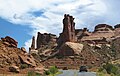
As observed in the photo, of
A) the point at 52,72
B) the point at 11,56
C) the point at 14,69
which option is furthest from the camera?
the point at 52,72

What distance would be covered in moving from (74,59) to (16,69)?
6502 cm

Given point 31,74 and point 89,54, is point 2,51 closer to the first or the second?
point 31,74

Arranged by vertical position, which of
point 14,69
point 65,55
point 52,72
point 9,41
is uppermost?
point 9,41

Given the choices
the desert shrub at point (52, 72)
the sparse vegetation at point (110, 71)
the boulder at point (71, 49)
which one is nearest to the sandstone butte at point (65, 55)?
the boulder at point (71, 49)

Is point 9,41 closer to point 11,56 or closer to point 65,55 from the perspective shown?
point 11,56

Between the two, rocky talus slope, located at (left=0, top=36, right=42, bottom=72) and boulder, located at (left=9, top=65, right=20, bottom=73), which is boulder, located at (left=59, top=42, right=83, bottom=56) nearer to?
rocky talus slope, located at (left=0, top=36, right=42, bottom=72)

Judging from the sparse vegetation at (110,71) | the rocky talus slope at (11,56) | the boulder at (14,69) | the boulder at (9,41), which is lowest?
the sparse vegetation at (110,71)

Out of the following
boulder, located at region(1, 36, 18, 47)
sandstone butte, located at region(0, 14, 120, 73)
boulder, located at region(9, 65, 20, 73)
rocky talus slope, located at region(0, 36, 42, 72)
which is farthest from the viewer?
boulder, located at region(1, 36, 18, 47)

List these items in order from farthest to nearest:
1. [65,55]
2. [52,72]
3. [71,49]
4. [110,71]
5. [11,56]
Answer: [65,55] → [71,49] → [110,71] → [52,72] → [11,56]

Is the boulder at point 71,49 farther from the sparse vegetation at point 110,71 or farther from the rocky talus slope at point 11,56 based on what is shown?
the rocky talus slope at point 11,56

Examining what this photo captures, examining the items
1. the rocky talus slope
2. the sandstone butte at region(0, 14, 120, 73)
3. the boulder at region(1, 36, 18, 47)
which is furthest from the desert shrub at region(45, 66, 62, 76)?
the boulder at region(1, 36, 18, 47)

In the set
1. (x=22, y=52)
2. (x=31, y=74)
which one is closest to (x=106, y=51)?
(x=22, y=52)

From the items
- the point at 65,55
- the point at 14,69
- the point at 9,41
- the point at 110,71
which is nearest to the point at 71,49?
the point at 65,55

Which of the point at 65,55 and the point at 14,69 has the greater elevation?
the point at 65,55
